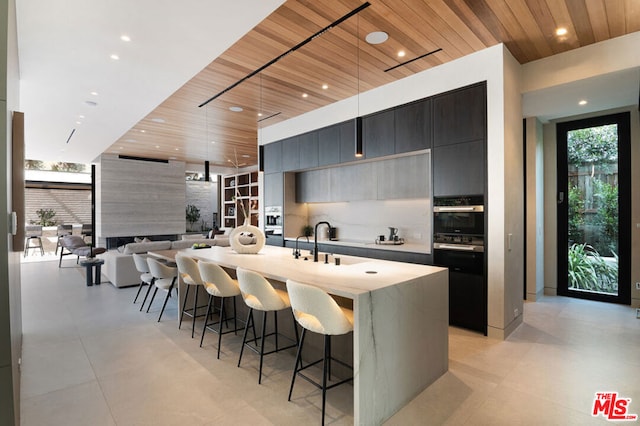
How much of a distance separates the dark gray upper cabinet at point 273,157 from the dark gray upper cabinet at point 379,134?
2162mm

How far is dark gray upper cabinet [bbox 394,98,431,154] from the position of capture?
4.07m

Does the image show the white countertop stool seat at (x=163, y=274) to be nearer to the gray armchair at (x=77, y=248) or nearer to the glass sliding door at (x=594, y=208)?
the gray armchair at (x=77, y=248)

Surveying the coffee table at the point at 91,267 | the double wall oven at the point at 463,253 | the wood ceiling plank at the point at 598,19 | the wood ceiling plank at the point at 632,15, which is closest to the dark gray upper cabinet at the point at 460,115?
the double wall oven at the point at 463,253

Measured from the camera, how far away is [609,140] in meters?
4.86

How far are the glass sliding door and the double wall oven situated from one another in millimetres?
2611

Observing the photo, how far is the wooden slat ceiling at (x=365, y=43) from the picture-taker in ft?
9.27

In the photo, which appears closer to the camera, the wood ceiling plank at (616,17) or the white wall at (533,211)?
the wood ceiling plank at (616,17)

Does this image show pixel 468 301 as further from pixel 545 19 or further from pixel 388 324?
pixel 545 19

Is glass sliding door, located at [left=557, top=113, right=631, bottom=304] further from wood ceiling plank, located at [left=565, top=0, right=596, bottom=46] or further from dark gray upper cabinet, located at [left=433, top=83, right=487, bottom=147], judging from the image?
dark gray upper cabinet, located at [left=433, top=83, right=487, bottom=147]

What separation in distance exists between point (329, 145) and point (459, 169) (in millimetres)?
2219

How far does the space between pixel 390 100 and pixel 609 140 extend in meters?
3.34

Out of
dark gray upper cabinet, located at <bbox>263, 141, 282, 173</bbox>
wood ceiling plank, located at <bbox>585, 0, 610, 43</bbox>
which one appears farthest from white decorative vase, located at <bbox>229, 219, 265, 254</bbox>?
wood ceiling plank, located at <bbox>585, 0, 610, 43</bbox>

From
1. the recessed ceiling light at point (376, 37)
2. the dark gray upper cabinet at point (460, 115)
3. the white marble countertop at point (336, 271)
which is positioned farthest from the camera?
the dark gray upper cabinet at point (460, 115)

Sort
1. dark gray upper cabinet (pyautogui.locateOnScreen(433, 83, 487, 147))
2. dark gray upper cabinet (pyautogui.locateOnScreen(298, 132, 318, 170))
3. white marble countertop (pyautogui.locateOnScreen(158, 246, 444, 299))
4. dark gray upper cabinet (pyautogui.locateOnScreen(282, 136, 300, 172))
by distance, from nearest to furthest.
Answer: white marble countertop (pyautogui.locateOnScreen(158, 246, 444, 299))
dark gray upper cabinet (pyautogui.locateOnScreen(433, 83, 487, 147))
dark gray upper cabinet (pyautogui.locateOnScreen(298, 132, 318, 170))
dark gray upper cabinet (pyautogui.locateOnScreen(282, 136, 300, 172))
